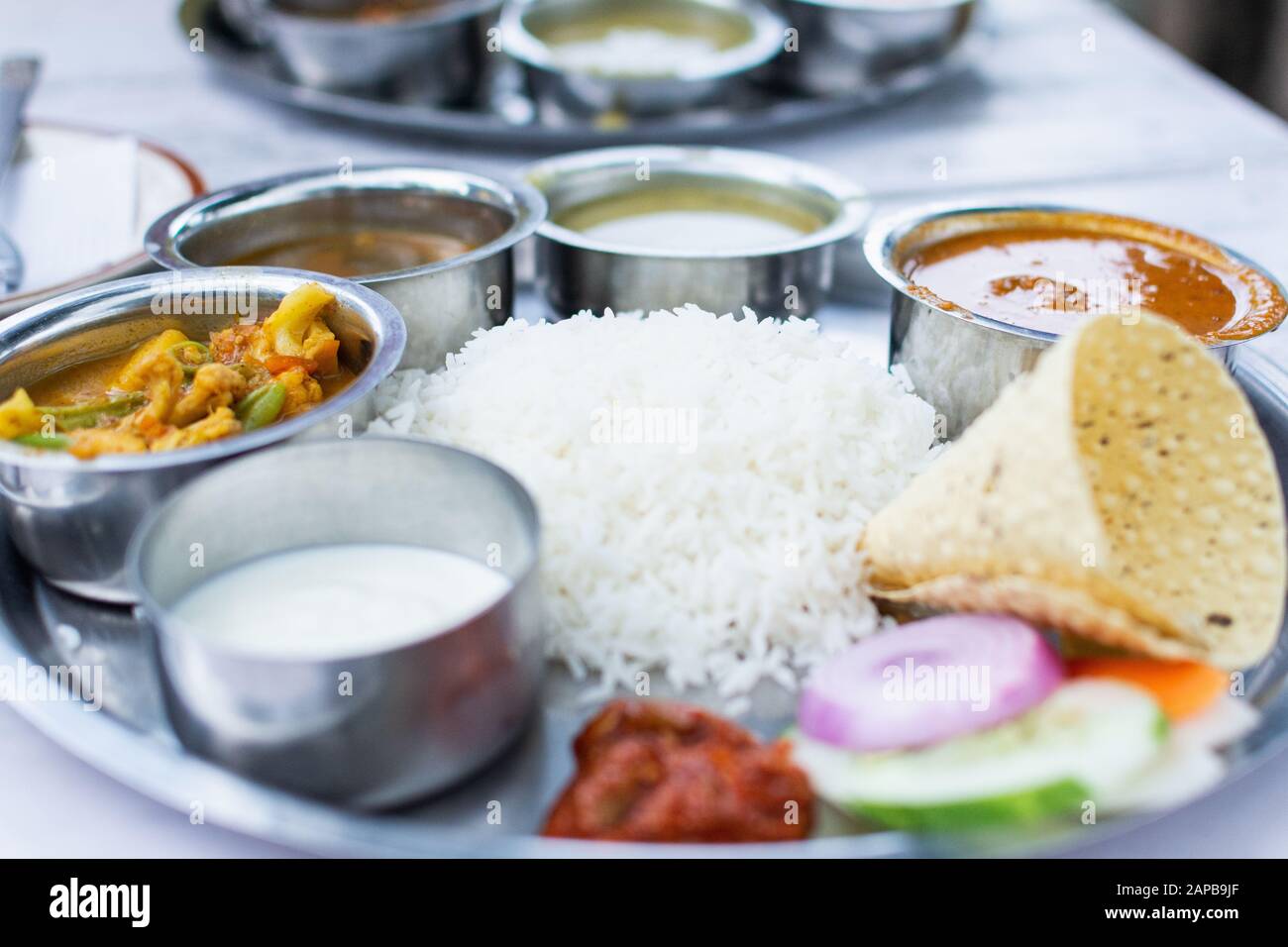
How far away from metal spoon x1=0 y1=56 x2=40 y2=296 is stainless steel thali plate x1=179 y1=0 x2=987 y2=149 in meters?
0.80

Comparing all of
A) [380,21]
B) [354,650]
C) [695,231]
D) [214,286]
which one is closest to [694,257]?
[695,231]

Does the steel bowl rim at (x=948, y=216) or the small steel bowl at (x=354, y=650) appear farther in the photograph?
the steel bowl rim at (x=948, y=216)

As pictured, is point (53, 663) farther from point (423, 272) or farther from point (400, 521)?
point (423, 272)

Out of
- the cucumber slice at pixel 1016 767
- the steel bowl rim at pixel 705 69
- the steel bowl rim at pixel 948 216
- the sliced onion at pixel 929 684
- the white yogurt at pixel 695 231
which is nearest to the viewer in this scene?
the cucumber slice at pixel 1016 767

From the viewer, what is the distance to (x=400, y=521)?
168 cm

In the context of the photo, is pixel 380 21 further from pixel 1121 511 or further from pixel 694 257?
pixel 1121 511

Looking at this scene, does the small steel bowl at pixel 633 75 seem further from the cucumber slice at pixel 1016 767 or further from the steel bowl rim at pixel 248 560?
the cucumber slice at pixel 1016 767

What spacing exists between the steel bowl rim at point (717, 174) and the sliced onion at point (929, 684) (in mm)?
1024

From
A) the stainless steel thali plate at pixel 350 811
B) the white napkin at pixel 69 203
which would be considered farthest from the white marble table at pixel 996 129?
the stainless steel thali plate at pixel 350 811

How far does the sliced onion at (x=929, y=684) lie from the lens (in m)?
1.41

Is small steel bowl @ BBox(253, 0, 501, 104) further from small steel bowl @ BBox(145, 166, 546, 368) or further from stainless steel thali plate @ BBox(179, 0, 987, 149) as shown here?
small steel bowl @ BBox(145, 166, 546, 368)

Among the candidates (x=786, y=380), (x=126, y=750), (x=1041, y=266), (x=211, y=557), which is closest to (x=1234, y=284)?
(x=1041, y=266)

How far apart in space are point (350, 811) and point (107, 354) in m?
1.04
